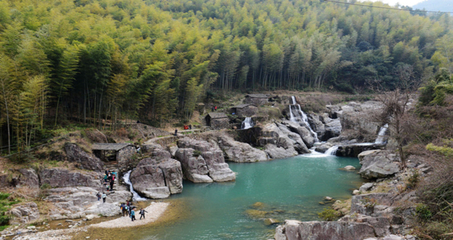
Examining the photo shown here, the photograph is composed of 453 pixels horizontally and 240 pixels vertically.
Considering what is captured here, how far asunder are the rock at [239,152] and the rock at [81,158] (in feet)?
42.6

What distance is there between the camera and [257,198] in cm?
1619

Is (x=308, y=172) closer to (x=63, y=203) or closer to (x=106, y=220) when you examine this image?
(x=106, y=220)

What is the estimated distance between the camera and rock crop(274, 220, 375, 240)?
313 inches

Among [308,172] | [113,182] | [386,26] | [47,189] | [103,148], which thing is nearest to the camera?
[47,189]

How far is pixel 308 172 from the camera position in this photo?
21984 millimetres

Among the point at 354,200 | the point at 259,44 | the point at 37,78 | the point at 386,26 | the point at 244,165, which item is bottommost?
the point at 244,165

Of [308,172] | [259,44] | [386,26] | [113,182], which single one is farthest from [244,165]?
[386,26]

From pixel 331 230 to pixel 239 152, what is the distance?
60.3 feet

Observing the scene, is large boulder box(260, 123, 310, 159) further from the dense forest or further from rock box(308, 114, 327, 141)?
the dense forest

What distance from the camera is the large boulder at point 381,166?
56.2 ft

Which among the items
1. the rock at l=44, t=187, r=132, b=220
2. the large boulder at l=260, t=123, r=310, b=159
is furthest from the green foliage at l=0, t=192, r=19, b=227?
the large boulder at l=260, t=123, r=310, b=159

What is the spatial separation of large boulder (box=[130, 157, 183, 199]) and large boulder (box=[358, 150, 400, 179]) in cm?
1308

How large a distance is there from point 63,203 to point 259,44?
42.1m

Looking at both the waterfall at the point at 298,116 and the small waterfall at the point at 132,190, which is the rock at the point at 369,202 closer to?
the small waterfall at the point at 132,190
